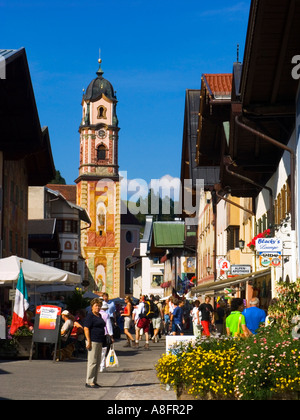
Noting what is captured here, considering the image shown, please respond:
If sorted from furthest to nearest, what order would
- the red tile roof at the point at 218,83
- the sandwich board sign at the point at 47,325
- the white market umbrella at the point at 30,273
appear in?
the red tile roof at the point at 218,83 → the white market umbrella at the point at 30,273 → the sandwich board sign at the point at 47,325

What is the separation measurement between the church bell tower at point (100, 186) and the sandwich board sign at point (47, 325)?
309 feet

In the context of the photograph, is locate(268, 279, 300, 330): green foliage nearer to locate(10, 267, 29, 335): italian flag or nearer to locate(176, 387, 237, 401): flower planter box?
locate(176, 387, 237, 401): flower planter box

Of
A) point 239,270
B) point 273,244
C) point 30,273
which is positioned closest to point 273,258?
point 273,244

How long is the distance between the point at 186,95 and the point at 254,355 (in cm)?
3763

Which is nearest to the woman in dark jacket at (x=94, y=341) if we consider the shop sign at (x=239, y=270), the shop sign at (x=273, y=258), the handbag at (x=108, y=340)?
the handbag at (x=108, y=340)

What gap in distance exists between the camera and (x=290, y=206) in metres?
20.2

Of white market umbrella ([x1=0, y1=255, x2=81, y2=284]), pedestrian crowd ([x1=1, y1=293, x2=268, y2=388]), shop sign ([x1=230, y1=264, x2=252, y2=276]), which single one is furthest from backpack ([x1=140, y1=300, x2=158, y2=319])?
white market umbrella ([x1=0, y1=255, x2=81, y2=284])

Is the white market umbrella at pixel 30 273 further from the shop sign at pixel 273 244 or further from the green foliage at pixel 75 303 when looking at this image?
the shop sign at pixel 273 244

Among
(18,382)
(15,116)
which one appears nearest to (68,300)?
(15,116)

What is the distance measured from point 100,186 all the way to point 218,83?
8744 cm

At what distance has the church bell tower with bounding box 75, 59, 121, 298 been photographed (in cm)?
11831

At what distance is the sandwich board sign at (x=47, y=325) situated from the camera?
22702 mm

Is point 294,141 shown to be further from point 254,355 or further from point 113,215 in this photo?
point 113,215

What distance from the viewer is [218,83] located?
33125 mm
